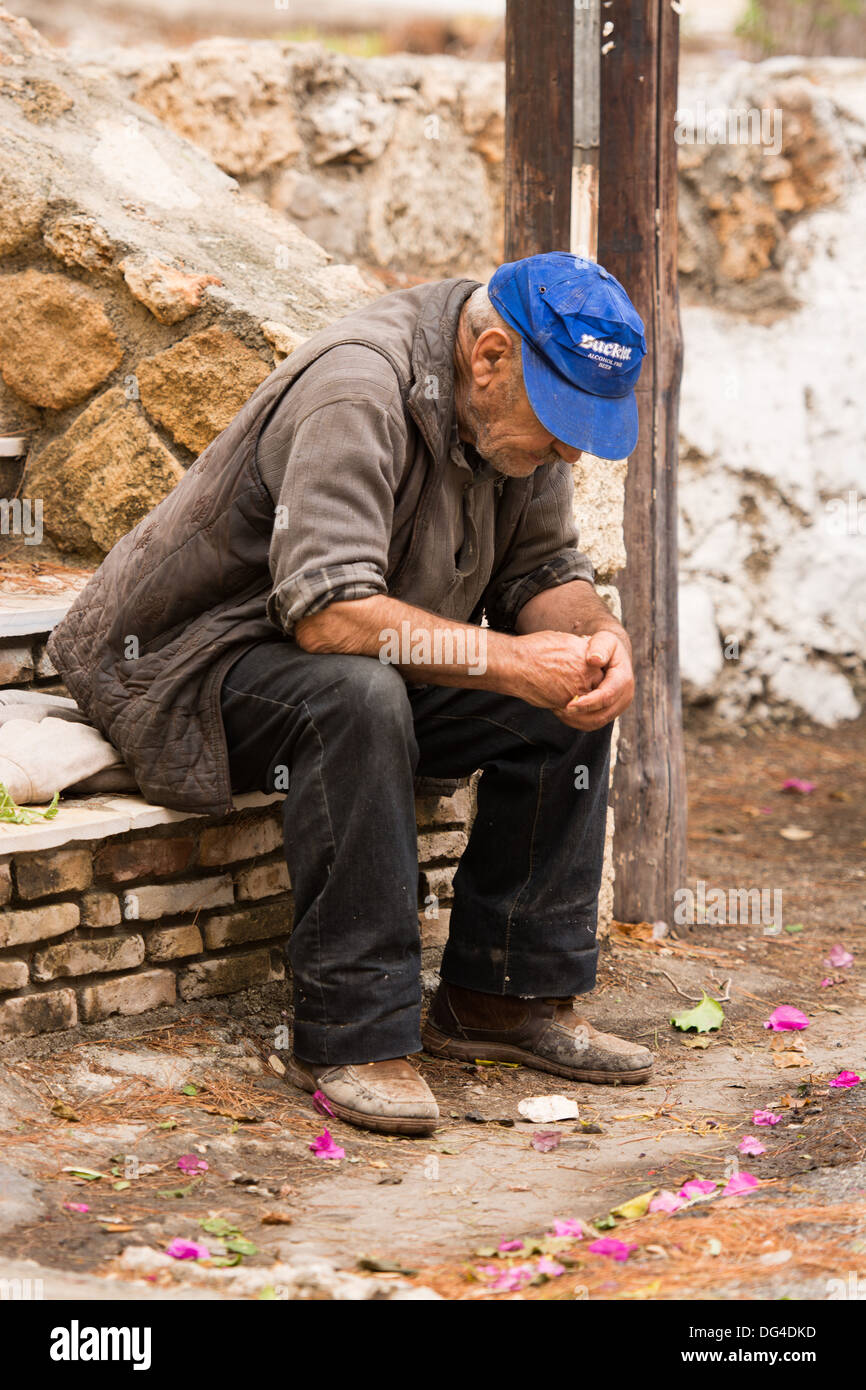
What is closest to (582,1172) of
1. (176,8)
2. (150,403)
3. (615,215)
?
(150,403)

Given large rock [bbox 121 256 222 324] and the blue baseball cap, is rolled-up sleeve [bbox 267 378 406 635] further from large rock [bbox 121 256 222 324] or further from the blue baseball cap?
large rock [bbox 121 256 222 324]

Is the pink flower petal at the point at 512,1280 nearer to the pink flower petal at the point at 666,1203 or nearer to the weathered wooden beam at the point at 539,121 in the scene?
the pink flower petal at the point at 666,1203

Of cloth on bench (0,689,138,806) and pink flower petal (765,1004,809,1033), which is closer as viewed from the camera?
cloth on bench (0,689,138,806)

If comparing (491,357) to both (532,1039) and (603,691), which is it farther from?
(532,1039)

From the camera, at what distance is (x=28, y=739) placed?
2.93 m

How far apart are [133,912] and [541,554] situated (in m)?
1.13

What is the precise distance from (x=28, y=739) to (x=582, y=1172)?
1.33 metres

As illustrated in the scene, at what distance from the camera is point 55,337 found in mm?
3900

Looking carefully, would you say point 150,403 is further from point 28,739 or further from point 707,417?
point 707,417

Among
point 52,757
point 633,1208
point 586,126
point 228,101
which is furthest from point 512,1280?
point 228,101

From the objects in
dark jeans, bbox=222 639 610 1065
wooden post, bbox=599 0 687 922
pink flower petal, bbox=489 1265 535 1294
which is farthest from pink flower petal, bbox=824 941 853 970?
pink flower petal, bbox=489 1265 535 1294

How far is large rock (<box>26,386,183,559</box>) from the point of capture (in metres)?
3.86

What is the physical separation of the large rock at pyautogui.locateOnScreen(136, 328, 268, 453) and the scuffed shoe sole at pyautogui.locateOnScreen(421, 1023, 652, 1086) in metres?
1.60
